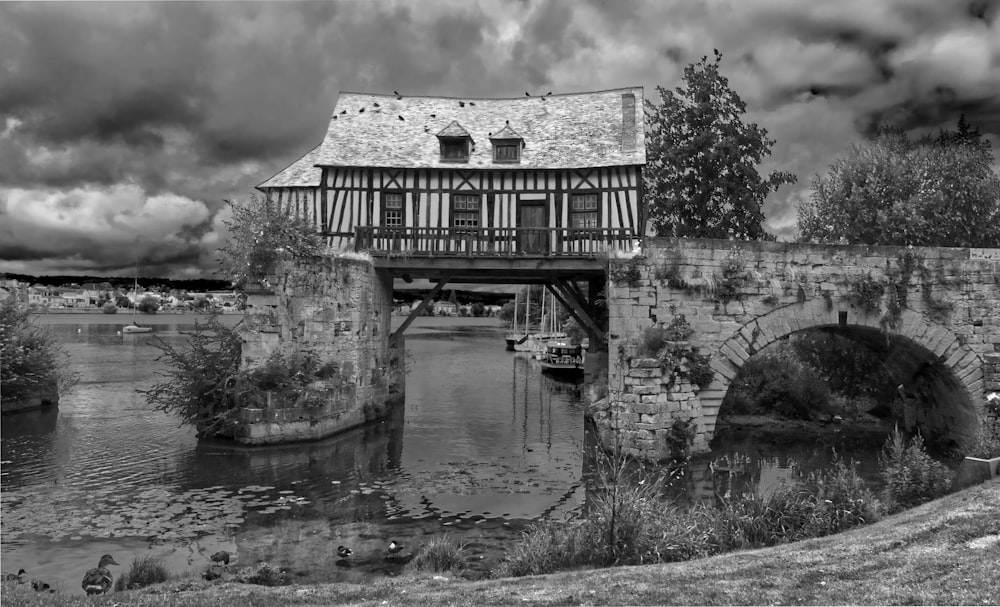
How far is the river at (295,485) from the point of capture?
8.34 meters

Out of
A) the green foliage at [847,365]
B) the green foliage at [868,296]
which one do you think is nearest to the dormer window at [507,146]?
the green foliage at [847,365]

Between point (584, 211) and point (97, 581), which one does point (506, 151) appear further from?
point (97, 581)

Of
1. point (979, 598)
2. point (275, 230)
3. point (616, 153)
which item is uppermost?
point (616, 153)

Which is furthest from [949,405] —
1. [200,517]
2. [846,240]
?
[200,517]

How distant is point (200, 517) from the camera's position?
9.57 metres

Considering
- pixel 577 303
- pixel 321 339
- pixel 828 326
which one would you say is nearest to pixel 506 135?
pixel 577 303

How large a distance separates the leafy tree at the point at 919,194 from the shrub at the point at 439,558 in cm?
1558

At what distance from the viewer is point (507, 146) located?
1922cm

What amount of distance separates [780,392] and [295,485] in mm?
13491

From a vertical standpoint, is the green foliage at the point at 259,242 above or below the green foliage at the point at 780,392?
above

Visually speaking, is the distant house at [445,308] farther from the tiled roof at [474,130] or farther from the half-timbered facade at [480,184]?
the half-timbered facade at [480,184]

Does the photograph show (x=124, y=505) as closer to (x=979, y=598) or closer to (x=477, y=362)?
(x=979, y=598)

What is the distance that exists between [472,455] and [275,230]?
6969 mm

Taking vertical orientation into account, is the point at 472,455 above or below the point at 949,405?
below
